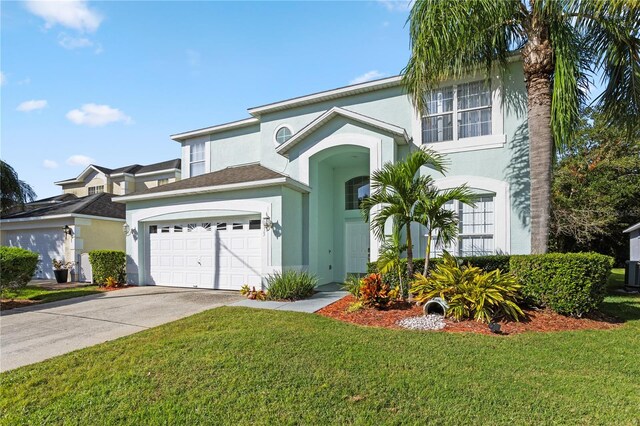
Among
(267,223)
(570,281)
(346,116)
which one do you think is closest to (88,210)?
(267,223)

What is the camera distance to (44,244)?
17.1 metres

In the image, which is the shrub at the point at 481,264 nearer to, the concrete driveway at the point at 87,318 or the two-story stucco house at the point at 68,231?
the concrete driveway at the point at 87,318

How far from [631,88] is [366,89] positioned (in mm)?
7633

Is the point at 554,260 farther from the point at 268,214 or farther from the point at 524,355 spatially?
the point at 268,214

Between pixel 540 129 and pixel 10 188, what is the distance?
24.3 meters

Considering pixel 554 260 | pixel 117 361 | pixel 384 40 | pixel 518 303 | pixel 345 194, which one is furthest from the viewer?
pixel 345 194

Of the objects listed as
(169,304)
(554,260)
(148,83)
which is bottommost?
(169,304)

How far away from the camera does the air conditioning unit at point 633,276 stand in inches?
468

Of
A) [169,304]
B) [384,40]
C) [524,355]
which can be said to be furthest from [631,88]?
[169,304]

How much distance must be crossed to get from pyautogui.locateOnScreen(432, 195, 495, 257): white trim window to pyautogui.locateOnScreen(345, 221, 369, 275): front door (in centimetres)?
313

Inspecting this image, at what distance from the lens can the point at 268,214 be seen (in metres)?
11.2

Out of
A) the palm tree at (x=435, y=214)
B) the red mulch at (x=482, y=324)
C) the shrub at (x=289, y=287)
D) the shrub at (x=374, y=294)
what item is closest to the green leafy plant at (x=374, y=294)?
the shrub at (x=374, y=294)

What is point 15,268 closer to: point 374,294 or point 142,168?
point 374,294

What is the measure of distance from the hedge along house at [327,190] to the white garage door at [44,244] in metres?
5.68
